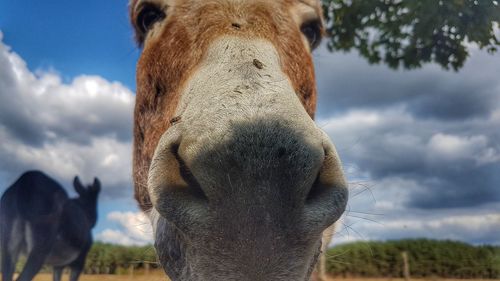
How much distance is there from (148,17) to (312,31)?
1.19 meters

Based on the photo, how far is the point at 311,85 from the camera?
264 cm

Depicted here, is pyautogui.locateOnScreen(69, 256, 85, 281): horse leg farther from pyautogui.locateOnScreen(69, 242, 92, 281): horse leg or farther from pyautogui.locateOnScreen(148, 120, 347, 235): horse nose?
pyautogui.locateOnScreen(148, 120, 347, 235): horse nose

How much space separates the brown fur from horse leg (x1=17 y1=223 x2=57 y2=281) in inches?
216

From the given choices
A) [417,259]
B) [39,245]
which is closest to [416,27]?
[39,245]

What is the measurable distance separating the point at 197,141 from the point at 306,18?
178cm

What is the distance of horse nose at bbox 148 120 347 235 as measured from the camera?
1349 millimetres

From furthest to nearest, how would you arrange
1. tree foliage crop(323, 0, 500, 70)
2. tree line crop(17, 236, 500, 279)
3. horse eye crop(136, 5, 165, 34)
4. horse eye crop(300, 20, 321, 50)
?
1. tree line crop(17, 236, 500, 279)
2. tree foliage crop(323, 0, 500, 70)
3. horse eye crop(300, 20, 321, 50)
4. horse eye crop(136, 5, 165, 34)

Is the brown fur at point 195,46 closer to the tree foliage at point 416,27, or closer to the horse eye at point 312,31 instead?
the horse eye at point 312,31

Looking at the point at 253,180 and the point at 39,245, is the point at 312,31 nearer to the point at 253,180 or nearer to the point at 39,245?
the point at 253,180

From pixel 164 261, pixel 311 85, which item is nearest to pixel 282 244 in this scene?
pixel 164 261

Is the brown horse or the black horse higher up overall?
the black horse

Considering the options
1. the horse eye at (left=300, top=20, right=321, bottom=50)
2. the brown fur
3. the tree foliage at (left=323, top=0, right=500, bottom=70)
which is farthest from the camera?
the tree foliage at (left=323, top=0, right=500, bottom=70)

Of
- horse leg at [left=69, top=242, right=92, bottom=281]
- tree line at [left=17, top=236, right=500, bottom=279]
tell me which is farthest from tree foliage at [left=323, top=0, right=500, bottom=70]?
tree line at [left=17, top=236, right=500, bottom=279]

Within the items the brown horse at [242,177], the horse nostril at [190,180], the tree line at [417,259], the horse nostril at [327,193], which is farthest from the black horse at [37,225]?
the tree line at [417,259]
